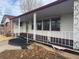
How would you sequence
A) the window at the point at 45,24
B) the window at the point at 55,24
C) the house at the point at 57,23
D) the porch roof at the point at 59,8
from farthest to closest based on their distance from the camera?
the window at the point at 45,24
the window at the point at 55,24
the house at the point at 57,23
the porch roof at the point at 59,8

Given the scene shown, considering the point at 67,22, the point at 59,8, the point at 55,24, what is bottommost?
the point at 55,24

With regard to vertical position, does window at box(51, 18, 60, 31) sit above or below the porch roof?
below

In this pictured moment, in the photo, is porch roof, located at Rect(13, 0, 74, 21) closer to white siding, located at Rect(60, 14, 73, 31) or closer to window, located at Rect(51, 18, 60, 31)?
white siding, located at Rect(60, 14, 73, 31)

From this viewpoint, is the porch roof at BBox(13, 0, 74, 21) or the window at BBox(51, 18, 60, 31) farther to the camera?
the window at BBox(51, 18, 60, 31)

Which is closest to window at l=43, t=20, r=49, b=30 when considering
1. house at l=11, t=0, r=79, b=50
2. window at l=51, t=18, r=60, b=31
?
house at l=11, t=0, r=79, b=50

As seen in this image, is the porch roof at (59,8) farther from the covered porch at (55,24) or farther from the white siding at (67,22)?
the white siding at (67,22)

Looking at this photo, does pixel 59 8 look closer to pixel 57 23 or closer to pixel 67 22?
pixel 67 22

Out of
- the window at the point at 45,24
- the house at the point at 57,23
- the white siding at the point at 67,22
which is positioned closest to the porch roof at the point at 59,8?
the house at the point at 57,23

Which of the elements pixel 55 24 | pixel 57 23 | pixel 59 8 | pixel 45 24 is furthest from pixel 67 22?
pixel 45 24

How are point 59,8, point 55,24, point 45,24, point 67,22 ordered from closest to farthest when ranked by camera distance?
1. point 59,8
2. point 67,22
3. point 55,24
4. point 45,24

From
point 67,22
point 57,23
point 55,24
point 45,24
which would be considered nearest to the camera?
point 67,22

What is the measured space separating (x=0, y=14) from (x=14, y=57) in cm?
3929

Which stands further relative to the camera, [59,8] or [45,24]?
[45,24]

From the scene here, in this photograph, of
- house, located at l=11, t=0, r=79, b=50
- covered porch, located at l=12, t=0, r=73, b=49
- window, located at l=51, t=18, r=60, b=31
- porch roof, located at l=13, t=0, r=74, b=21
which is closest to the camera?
porch roof, located at l=13, t=0, r=74, b=21
